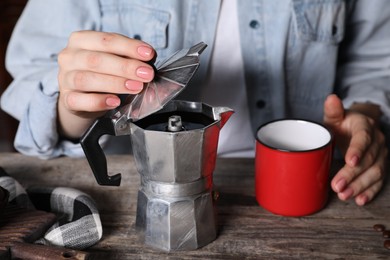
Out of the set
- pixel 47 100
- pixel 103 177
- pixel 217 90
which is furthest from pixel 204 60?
pixel 103 177

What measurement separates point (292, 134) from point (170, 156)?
9.0 inches

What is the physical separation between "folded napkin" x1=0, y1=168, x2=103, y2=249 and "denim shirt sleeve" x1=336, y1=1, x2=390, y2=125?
0.56 m

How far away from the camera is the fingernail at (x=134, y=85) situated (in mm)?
637

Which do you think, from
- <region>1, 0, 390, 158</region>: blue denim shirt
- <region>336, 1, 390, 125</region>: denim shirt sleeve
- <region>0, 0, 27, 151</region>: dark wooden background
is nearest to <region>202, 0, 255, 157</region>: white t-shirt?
<region>1, 0, 390, 158</region>: blue denim shirt

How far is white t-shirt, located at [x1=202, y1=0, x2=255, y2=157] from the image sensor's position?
101 cm

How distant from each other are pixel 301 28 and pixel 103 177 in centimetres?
55

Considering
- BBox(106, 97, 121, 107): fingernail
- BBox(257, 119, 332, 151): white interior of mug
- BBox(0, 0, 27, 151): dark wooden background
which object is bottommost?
BBox(0, 0, 27, 151): dark wooden background

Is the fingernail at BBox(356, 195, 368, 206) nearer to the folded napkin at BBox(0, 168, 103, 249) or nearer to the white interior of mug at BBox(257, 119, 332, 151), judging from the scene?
the white interior of mug at BBox(257, 119, 332, 151)

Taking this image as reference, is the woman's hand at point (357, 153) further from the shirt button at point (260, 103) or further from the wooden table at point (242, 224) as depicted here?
the shirt button at point (260, 103)

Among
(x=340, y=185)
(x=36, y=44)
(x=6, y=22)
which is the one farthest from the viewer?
(x=6, y=22)

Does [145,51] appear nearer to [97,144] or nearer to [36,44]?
[97,144]

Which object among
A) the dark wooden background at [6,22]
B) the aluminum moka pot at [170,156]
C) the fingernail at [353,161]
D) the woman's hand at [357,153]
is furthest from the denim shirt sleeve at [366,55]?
the dark wooden background at [6,22]

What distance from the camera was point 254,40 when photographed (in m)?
1.01

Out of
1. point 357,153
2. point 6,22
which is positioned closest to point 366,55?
point 357,153
